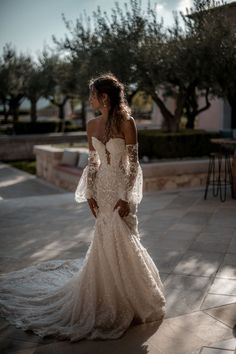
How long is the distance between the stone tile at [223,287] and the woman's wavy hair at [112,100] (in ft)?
5.85

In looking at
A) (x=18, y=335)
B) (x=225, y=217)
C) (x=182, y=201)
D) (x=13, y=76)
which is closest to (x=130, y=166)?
(x=18, y=335)

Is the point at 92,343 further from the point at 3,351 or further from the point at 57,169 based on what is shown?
the point at 57,169

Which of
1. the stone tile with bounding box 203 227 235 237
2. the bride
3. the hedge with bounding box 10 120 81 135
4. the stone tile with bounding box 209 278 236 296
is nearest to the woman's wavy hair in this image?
the bride

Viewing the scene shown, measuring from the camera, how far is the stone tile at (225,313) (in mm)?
3373

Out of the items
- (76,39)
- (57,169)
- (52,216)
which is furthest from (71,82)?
(52,216)

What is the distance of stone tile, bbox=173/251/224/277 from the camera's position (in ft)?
14.7

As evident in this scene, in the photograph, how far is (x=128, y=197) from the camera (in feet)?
11.1

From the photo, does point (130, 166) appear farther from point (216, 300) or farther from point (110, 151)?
point (216, 300)

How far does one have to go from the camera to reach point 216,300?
3.77 m

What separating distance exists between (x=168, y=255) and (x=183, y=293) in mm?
1075

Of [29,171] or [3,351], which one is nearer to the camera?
[3,351]

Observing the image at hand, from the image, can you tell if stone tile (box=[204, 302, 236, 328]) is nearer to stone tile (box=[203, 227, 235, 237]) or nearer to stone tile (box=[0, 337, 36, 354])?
stone tile (box=[0, 337, 36, 354])

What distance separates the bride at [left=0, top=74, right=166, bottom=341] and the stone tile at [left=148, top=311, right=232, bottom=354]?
16 cm

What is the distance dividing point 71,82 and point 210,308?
1653 centimetres
